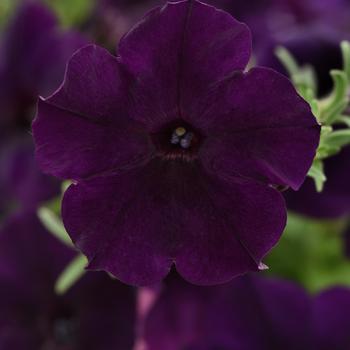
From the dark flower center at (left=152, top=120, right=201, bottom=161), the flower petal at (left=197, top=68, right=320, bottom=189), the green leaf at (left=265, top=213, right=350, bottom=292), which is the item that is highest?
the flower petal at (left=197, top=68, right=320, bottom=189)

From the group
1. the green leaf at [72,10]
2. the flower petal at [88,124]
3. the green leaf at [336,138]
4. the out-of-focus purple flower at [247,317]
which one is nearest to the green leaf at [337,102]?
the green leaf at [336,138]

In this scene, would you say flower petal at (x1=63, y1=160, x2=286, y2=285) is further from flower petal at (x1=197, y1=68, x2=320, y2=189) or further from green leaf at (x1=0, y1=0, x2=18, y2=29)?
green leaf at (x1=0, y1=0, x2=18, y2=29)

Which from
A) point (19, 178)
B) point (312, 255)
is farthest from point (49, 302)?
point (312, 255)

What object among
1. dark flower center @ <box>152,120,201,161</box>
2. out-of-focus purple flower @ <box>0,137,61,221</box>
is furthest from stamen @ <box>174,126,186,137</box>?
out-of-focus purple flower @ <box>0,137,61,221</box>

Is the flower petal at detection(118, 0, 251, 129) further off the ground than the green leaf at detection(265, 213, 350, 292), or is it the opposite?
the flower petal at detection(118, 0, 251, 129)

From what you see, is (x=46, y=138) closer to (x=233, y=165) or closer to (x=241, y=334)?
(x=233, y=165)

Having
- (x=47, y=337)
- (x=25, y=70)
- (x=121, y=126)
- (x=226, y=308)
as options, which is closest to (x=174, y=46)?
(x=121, y=126)
